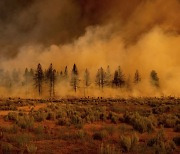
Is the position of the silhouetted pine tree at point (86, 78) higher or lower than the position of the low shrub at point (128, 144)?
higher

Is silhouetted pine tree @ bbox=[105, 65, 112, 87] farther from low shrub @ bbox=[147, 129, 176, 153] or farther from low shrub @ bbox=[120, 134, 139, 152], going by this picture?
low shrub @ bbox=[120, 134, 139, 152]

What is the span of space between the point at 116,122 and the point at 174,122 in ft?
13.4

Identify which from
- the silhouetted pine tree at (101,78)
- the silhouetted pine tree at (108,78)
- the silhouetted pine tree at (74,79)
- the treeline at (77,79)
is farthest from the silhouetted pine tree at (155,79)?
the silhouetted pine tree at (74,79)

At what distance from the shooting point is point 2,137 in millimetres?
15711

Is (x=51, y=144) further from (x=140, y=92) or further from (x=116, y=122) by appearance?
(x=140, y=92)

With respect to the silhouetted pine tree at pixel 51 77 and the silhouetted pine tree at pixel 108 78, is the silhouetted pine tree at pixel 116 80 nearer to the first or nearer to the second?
the silhouetted pine tree at pixel 108 78

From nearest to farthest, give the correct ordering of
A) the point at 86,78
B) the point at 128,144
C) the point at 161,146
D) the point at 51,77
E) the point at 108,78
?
the point at 161,146 < the point at 128,144 < the point at 51,77 < the point at 108,78 < the point at 86,78

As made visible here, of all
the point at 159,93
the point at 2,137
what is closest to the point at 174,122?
the point at 2,137

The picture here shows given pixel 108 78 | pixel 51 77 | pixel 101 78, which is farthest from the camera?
pixel 108 78

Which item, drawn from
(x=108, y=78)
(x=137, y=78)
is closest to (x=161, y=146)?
(x=108, y=78)

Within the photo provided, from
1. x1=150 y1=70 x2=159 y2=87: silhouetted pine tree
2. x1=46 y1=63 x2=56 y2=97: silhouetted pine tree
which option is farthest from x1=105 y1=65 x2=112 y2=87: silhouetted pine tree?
x1=46 y1=63 x2=56 y2=97: silhouetted pine tree

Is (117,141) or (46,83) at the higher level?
(46,83)

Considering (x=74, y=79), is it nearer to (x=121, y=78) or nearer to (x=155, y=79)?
(x=121, y=78)

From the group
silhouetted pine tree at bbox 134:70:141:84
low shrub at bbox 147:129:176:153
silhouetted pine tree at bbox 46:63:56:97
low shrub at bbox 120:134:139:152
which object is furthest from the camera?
silhouetted pine tree at bbox 134:70:141:84
